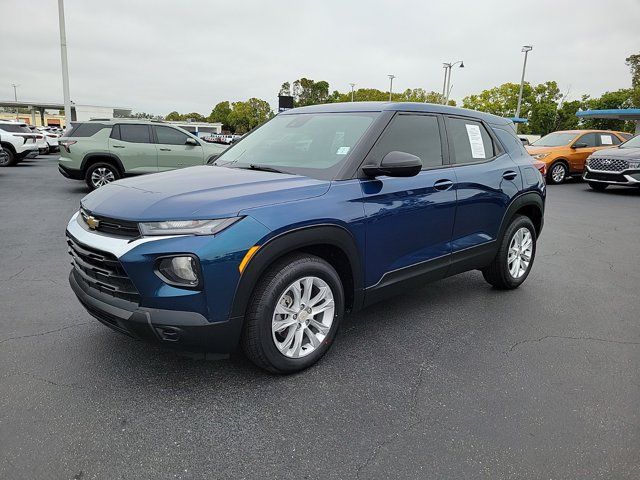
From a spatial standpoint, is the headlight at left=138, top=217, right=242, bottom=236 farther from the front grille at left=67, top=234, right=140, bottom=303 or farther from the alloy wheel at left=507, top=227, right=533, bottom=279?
the alloy wheel at left=507, top=227, right=533, bottom=279

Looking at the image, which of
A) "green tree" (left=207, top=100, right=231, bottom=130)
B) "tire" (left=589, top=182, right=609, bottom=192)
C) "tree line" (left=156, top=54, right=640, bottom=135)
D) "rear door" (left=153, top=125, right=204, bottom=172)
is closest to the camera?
"rear door" (left=153, top=125, right=204, bottom=172)

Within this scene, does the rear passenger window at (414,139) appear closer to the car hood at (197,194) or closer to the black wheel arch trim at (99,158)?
the car hood at (197,194)

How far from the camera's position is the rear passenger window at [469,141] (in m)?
3.98

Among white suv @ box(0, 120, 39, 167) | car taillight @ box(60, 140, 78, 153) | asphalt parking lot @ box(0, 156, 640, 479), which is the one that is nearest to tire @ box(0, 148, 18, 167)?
white suv @ box(0, 120, 39, 167)

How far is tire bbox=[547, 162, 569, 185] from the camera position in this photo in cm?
1520

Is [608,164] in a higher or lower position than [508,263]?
higher

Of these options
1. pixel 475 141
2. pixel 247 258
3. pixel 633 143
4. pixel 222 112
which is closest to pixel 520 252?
pixel 475 141

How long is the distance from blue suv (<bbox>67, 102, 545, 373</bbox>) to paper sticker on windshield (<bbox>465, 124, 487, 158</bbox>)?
2cm

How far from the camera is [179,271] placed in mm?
2439

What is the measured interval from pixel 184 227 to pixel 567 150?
15.6m

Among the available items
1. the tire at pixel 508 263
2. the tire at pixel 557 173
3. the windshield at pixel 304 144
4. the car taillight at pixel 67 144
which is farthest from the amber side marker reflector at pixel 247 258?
the tire at pixel 557 173

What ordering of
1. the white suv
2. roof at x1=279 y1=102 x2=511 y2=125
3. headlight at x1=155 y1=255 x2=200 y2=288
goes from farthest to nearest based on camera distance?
the white suv → roof at x1=279 y1=102 x2=511 y2=125 → headlight at x1=155 y1=255 x2=200 y2=288

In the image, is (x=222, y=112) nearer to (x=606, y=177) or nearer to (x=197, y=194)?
(x=606, y=177)

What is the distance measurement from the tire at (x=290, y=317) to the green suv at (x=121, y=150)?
29.2 ft
